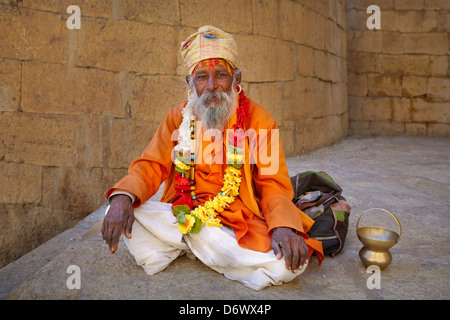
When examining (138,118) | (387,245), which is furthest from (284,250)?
(138,118)

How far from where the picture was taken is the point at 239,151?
2.35m

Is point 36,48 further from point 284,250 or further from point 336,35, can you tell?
point 336,35

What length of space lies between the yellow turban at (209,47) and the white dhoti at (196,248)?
3.13 feet

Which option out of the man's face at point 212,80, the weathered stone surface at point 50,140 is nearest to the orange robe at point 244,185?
the man's face at point 212,80

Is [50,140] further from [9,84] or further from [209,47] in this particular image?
[209,47]

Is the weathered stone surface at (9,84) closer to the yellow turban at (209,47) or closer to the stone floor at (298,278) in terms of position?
the stone floor at (298,278)

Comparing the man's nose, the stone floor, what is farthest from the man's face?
the stone floor

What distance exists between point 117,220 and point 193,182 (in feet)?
1.85

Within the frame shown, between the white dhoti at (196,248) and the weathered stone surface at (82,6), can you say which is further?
the weathered stone surface at (82,6)

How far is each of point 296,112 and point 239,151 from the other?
376cm

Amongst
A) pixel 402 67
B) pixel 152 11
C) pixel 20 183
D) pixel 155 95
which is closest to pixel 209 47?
pixel 155 95

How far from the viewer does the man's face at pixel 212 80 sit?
2.43m

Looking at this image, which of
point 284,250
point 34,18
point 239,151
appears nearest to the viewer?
point 284,250

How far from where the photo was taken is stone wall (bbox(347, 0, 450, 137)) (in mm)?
8047
